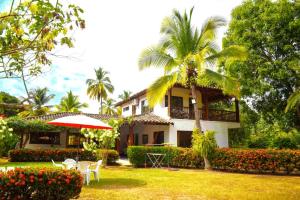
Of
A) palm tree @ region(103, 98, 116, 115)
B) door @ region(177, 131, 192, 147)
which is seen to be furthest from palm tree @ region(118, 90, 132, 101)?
door @ region(177, 131, 192, 147)

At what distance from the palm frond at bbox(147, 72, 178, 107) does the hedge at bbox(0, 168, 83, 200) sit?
1057cm

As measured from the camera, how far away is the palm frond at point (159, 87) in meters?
16.6

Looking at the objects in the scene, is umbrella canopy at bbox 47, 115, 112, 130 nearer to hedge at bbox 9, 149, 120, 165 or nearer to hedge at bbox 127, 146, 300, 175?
hedge at bbox 127, 146, 300, 175

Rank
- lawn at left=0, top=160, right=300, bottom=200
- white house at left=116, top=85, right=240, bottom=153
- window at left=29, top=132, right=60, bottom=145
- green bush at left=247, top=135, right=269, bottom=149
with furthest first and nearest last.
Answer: window at left=29, top=132, right=60, bottom=145
green bush at left=247, top=135, right=269, bottom=149
white house at left=116, top=85, right=240, bottom=153
lawn at left=0, top=160, right=300, bottom=200

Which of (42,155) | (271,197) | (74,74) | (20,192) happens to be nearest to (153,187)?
(271,197)

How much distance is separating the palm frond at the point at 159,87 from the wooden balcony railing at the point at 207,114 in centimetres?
517

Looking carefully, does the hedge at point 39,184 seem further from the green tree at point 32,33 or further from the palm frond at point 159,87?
the palm frond at point 159,87

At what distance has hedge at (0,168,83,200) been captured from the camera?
5.70 metres

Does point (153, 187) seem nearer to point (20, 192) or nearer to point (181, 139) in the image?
point (20, 192)

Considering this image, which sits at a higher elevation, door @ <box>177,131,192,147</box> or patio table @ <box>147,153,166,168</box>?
door @ <box>177,131,192,147</box>

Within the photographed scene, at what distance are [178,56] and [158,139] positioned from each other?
919 cm

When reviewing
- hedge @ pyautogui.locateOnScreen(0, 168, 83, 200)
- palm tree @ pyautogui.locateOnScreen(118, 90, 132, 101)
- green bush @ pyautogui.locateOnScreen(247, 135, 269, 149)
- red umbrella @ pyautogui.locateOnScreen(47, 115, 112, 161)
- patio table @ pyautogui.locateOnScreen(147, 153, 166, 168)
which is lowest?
patio table @ pyautogui.locateOnScreen(147, 153, 166, 168)

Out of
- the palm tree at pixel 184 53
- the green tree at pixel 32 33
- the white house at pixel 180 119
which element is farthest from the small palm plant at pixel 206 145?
the green tree at pixel 32 33

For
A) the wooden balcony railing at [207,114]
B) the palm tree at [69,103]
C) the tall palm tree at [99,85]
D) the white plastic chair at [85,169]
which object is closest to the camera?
the white plastic chair at [85,169]
